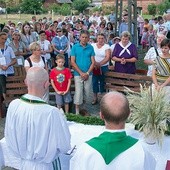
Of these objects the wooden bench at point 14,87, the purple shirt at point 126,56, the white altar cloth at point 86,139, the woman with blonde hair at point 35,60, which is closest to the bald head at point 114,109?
the white altar cloth at point 86,139

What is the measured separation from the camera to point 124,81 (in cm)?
777

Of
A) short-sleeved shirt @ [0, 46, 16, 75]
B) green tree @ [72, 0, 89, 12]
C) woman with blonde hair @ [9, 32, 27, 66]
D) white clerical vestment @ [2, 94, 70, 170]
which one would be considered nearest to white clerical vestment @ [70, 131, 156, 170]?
white clerical vestment @ [2, 94, 70, 170]

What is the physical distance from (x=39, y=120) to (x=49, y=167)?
0.54 meters

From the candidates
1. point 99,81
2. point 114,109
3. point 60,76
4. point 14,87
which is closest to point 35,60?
point 60,76

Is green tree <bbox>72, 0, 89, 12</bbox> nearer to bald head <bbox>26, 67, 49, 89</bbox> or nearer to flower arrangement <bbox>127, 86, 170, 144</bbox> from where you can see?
flower arrangement <bbox>127, 86, 170, 144</bbox>

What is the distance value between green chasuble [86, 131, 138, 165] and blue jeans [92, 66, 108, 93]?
18.2 feet

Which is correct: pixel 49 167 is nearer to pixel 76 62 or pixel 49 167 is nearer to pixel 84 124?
pixel 84 124

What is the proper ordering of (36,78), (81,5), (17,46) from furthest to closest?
(81,5)
(17,46)
(36,78)

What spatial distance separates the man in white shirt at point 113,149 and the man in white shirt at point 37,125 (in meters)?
0.85

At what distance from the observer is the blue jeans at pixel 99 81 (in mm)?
8270

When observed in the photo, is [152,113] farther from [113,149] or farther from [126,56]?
[126,56]

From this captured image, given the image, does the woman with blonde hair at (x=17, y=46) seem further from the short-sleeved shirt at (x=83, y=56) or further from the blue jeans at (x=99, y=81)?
the short-sleeved shirt at (x=83, y=56)

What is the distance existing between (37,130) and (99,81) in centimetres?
502

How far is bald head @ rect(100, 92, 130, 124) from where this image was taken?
2625mm
